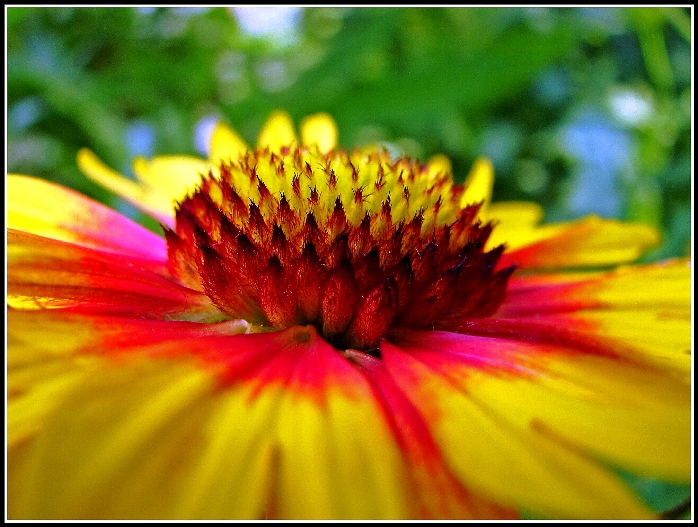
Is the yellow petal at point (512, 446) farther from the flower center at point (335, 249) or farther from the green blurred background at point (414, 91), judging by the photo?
the green blurred background at point (414, 91)

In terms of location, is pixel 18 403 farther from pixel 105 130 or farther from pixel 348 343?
pixel 105 130

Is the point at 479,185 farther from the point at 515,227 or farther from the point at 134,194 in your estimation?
the point at 134,194

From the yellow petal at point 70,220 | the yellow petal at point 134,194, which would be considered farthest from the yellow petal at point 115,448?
the yellow petal at point 134,194

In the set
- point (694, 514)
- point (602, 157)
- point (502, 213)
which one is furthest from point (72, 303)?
point (602, 157)

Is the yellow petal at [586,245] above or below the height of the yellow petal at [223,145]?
below

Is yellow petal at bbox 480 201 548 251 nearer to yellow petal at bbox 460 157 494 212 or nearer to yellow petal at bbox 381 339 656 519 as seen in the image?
yellow petal at bbox 460 157 494 212

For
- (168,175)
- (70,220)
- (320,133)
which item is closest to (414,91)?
(320,133)

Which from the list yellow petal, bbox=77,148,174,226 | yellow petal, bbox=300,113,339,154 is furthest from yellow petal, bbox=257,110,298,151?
yellow petal, bbox=77,148,174,226
